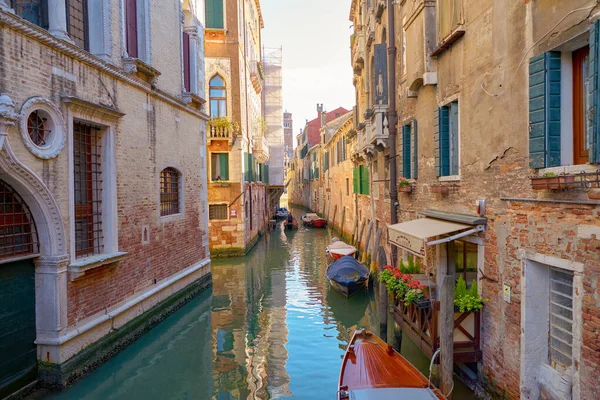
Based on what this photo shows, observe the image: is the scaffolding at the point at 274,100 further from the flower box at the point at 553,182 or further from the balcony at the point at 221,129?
the flower box at the point at 553,182

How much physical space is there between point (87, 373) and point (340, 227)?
18708 mm

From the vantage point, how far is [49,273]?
5652 mm

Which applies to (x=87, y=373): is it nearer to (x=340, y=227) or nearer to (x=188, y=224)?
(x=188, y=224)

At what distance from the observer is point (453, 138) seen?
6.72 m

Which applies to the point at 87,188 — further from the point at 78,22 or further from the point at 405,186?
the point at 405,186

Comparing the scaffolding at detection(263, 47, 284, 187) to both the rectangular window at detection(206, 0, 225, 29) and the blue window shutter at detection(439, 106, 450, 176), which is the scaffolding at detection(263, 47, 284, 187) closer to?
the rectangular window at detection(206, 0, 225, 29)

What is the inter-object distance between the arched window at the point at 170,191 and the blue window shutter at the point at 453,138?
607cm

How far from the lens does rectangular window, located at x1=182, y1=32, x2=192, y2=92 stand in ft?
35.4

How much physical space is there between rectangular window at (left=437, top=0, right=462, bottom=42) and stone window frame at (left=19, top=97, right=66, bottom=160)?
5.71m

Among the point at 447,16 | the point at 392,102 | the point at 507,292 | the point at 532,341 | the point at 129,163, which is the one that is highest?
the point at 447,16

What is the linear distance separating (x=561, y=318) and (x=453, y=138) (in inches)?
128

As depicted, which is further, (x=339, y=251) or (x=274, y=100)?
(x=274, y=100)

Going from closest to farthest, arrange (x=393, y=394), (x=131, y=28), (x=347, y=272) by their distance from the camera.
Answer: (x=393, y=394) < (x=131, y=28) < (x=347, y=272)

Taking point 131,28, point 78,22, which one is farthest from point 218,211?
point 78,22
